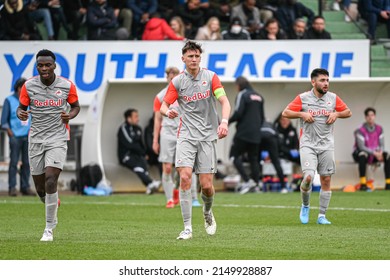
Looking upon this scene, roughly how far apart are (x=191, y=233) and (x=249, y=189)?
1064 cm

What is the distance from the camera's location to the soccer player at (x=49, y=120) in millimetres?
13172

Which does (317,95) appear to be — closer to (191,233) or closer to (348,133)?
(191,233)

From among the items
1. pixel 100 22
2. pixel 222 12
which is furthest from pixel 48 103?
pixel 222 12

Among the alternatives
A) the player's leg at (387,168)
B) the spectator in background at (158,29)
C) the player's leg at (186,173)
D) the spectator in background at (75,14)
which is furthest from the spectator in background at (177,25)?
the player's leg at (186,173)

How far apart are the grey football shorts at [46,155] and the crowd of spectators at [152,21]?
11.6 meters

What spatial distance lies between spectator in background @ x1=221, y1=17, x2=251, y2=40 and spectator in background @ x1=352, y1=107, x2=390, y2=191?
10.8 ft

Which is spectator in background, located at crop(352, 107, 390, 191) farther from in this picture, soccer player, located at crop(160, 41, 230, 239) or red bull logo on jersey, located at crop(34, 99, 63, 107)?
red bull logo on jersey, located at crop(34, 99, 63, 107)

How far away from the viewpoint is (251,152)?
23734 millimetres

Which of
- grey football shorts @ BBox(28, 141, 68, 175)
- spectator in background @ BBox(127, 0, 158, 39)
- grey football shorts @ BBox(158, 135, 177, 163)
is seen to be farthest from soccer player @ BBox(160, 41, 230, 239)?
spectator in background @ BBox(127, 0, 158, 39)

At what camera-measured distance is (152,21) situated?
83.7 feet

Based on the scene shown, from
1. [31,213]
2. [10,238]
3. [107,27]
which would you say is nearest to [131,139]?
[107,27]

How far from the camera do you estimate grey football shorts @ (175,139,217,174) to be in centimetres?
1320

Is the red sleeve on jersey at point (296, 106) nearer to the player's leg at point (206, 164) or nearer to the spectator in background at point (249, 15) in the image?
the player's leg at point (206, 164)

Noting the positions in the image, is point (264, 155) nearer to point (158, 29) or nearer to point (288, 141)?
point (288, 141)
